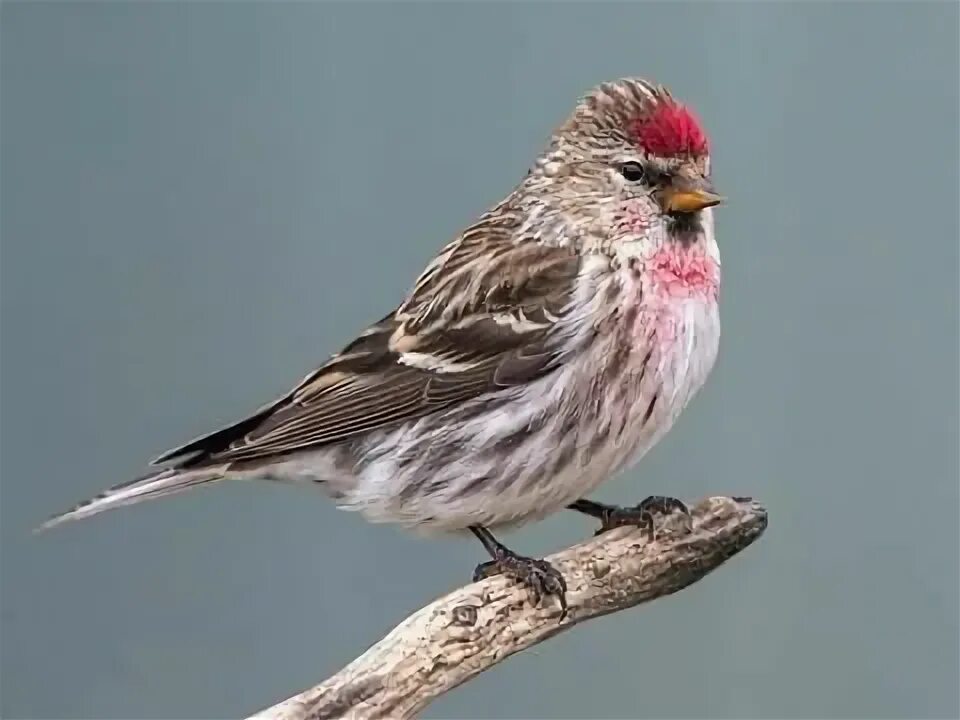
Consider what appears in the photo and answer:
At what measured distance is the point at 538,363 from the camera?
4.16 feet

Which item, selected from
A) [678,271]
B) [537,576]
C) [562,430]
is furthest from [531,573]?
[678,271]

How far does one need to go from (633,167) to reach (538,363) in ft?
0.74

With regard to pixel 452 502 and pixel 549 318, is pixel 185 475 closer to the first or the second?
pixel 452 502

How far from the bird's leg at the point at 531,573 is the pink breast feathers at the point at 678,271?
32cm

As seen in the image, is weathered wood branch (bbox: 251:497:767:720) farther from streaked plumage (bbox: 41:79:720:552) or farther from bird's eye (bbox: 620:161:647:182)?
bird's eye (bbox: 620:161:647:182)

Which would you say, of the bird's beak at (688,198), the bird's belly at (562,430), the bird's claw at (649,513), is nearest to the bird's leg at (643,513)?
the bird's claw at (649,513)

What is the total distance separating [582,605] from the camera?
50.9 inches

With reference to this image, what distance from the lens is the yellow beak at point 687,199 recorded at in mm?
1217

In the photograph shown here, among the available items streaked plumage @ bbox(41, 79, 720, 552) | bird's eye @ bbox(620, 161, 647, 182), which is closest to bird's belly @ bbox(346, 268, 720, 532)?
streaked plumage @ bbox(41, 79, 720, 552)

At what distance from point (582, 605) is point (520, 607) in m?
0.08

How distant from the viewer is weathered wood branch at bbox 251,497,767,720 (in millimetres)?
1119

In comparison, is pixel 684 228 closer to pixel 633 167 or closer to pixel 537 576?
Result: pixel 633 167

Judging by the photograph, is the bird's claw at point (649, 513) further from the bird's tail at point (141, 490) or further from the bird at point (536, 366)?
the bird's tail at point (141, 490)

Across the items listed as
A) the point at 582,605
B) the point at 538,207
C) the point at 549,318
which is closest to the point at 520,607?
the point at 582,605
